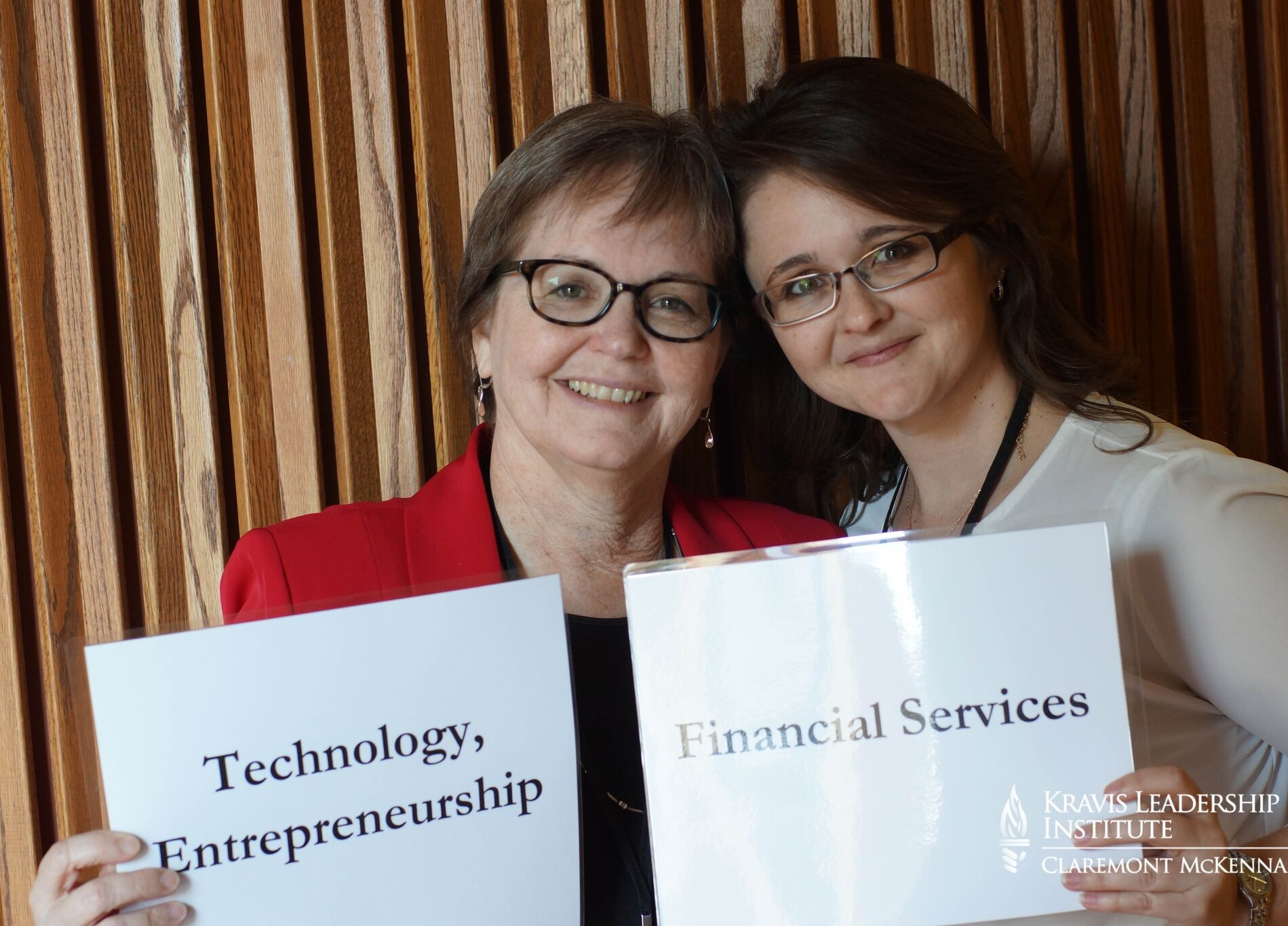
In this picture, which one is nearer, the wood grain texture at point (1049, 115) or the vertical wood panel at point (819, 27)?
the vertical wood panel at point (819, 27)

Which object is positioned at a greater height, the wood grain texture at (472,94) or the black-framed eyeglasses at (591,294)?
the wood grain texture at (472,94)

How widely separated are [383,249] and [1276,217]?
223 cm

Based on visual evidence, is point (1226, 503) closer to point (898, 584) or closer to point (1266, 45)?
point (898, 584)

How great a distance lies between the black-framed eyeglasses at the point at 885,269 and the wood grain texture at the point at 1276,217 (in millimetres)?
1221

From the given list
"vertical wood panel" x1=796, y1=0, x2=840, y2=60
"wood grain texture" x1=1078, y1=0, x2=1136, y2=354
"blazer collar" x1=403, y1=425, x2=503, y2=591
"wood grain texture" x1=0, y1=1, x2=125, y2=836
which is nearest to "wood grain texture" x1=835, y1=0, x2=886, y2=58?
"vertical wood panel" x1=796, y1=0, x2=840, y2=60

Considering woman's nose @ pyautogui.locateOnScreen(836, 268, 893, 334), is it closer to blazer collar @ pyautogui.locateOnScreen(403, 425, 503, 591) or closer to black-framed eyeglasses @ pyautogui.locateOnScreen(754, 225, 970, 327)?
black-framed eyeglasses @ pyautogui.locateOnScreen(754, 225, 970, 327)

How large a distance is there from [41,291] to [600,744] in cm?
143

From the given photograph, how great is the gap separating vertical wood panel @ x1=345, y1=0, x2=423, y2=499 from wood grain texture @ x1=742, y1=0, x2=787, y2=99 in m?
0.81

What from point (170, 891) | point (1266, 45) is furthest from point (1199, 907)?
point (1266, 45)

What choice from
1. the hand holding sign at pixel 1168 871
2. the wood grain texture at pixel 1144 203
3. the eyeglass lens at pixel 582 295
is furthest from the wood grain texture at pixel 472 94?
the hand holding sign at pixel 1168 871

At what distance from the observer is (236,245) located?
6.77 feet

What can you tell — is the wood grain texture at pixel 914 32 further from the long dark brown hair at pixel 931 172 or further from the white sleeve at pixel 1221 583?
the white sleeve at pixel 1221 583

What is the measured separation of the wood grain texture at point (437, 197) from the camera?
2127 mm

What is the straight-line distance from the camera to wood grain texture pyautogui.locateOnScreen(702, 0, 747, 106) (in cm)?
227
